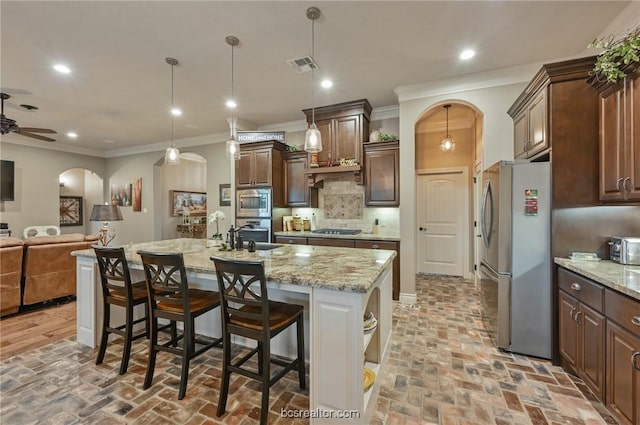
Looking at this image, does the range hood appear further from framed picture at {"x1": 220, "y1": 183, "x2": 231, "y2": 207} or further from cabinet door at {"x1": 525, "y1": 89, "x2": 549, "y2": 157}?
framed picture at {"x1": 220, "y1": 183, "x2": 231, "y2": 207}

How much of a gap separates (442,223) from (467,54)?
126 inches

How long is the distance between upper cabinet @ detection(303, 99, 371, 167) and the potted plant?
2707 millimetres

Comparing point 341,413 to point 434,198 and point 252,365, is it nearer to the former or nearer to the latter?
point 252,365

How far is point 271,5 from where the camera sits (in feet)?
7.34

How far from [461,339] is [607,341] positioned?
48.6 inches

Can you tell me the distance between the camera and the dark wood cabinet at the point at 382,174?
13.6 feet

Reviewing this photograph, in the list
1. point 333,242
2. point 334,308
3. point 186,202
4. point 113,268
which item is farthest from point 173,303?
point 186,202

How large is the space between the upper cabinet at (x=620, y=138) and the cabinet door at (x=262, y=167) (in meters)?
4.01

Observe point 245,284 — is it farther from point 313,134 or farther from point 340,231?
point 340,231

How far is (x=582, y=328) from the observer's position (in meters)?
1.99

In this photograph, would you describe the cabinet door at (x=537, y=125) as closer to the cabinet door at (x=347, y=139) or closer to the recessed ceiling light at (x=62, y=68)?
the cabinet door at (x=347, y=139)

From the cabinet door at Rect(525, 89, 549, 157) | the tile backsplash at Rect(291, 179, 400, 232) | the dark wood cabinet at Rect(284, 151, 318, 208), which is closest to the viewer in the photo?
the cabinet door at Rect(525, 89, 549, 157)

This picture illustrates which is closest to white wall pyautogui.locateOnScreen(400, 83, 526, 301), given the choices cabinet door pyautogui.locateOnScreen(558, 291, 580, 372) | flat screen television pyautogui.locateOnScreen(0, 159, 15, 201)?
cabinet door pyautogui.locateOnScreen(558, 291, 580, 372)

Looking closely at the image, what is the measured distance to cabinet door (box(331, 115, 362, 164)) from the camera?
171 inches
